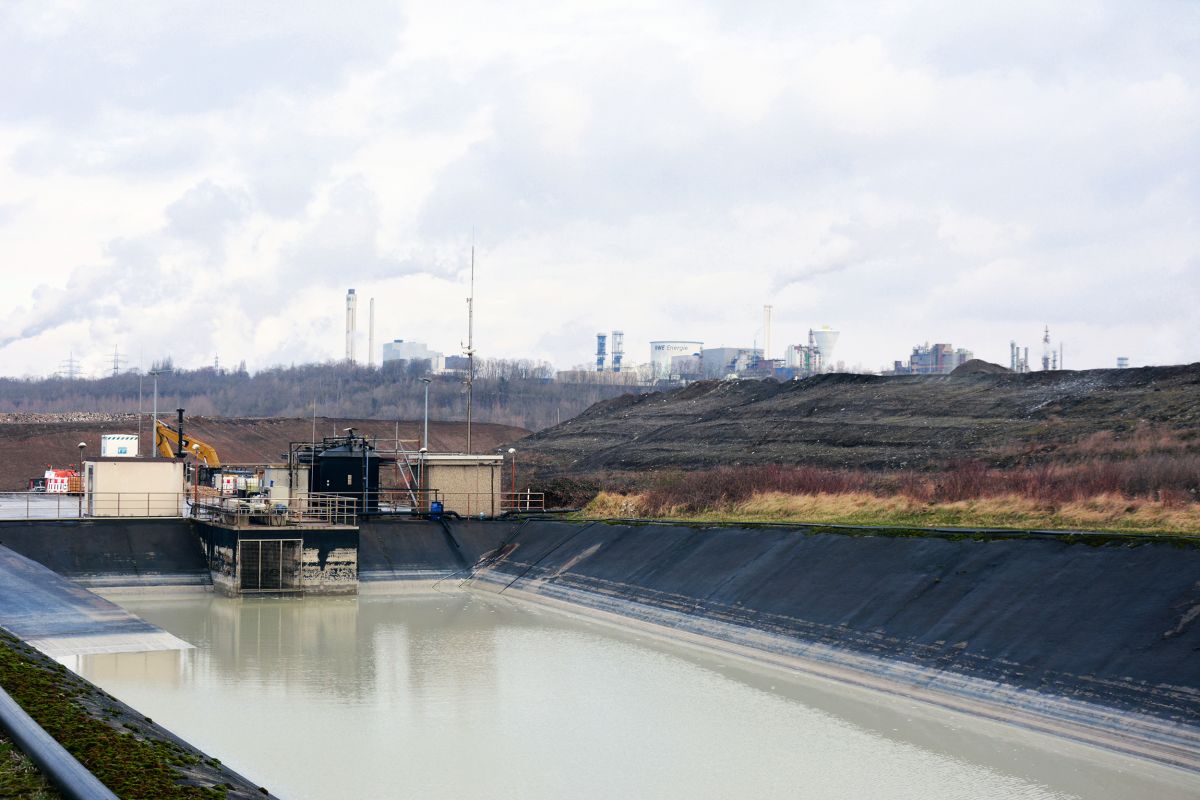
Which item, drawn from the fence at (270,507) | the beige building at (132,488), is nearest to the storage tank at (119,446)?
the fence at (270,507)

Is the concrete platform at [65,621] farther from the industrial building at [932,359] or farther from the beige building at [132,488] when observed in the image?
the industrial building at [932,359]

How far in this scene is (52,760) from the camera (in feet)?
30.8

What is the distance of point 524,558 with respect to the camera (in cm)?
4516

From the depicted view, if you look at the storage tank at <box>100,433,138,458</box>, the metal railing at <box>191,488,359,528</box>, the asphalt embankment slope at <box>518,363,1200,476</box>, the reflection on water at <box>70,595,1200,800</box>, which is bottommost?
the reflection on water at <box>70,595,1200,800</box>

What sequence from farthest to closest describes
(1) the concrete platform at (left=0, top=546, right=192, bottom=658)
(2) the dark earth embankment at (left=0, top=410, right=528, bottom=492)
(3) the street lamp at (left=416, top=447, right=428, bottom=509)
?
(2) the dark earth embankment at (left=0, top=410, right=528, bottom=492), (3) the street lamp at (left=416, top=447, right=428, bottom=509), (1) the concrete platform at (left=0, top=546, right=192, bottom=658)

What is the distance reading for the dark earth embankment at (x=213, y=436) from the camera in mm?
89250

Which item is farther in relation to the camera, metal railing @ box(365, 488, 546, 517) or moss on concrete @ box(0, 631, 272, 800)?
metal railing @ box(365, 488, 546, 517)

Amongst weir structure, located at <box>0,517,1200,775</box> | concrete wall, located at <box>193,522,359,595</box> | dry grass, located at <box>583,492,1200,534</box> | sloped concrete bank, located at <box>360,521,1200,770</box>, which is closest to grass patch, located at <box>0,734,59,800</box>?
weir structure, located at <box>0,517,1200,775</box>

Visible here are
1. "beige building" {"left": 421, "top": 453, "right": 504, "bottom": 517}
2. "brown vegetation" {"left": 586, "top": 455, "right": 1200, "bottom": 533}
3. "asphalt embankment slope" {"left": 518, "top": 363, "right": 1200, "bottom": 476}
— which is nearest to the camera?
"brown vegetation" {"left": 586, "top": 455, "right": 1200, "bottom": 533}

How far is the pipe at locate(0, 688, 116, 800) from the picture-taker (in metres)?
8.52

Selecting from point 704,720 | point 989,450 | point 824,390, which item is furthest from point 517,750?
point 824,390

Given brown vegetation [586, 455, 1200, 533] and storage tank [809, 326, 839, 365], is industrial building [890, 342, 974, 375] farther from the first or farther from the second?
brown vegetation [586, 455, 1200, 533]

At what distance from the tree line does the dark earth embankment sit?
109ft

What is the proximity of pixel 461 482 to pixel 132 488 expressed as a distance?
12.5 meters
